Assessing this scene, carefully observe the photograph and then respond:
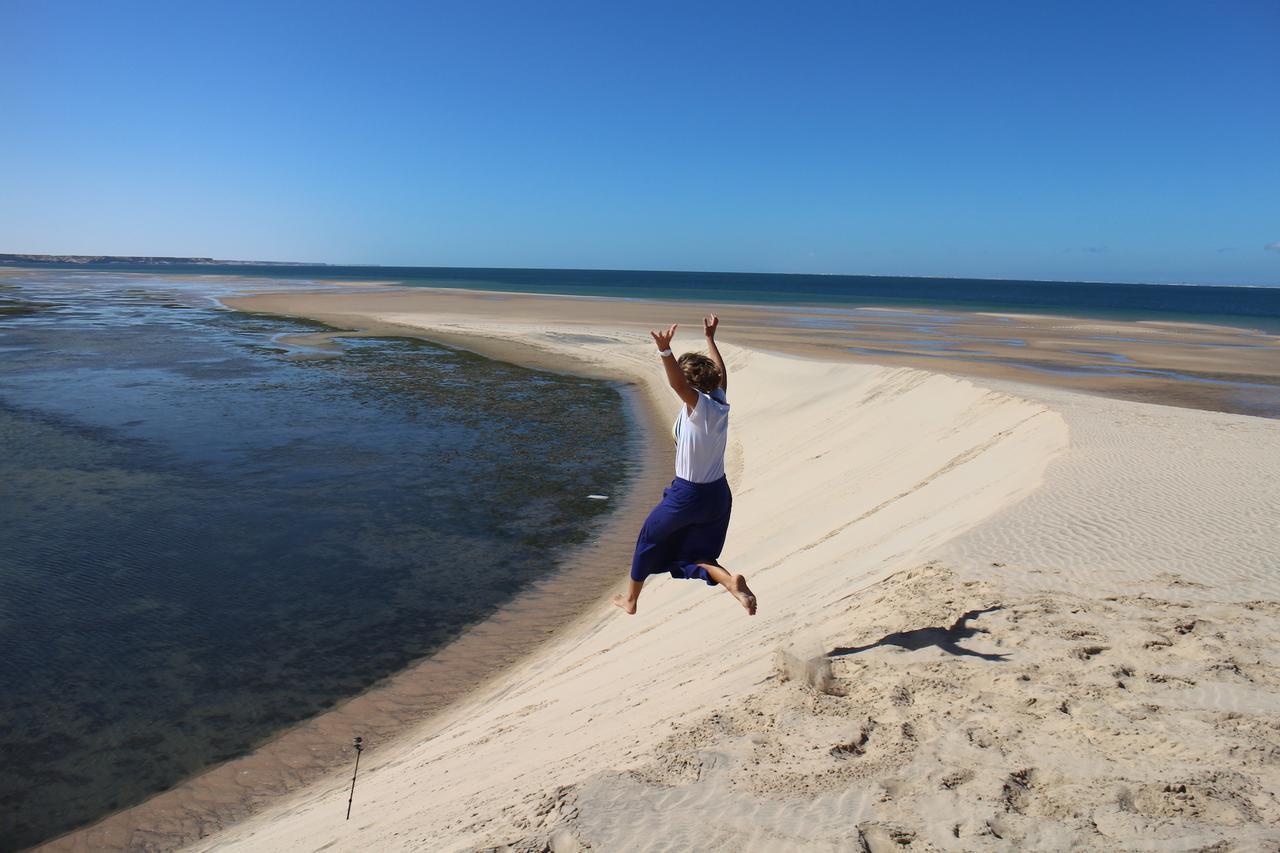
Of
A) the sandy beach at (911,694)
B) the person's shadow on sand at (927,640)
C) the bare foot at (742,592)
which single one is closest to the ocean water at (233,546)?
the sandy beach at (911,694)

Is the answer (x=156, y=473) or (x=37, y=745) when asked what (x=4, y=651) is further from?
(x=156, y=473)

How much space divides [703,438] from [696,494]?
1.18 ft

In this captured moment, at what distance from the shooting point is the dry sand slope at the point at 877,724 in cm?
290

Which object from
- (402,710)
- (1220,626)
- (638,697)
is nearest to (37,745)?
(402,710)

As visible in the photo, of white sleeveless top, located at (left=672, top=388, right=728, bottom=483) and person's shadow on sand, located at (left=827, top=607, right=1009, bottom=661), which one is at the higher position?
white sleeveless top, located at (left=672, top=388, right=728, bottom=483)

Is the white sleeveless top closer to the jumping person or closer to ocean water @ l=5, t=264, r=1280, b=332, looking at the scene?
Result: the jumping person

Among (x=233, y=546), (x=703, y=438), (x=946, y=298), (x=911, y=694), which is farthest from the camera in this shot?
(x=946, y=298)

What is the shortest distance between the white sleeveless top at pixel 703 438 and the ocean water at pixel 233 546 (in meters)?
3.96

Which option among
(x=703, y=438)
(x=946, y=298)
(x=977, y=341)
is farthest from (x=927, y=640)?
(x=946, y=298)

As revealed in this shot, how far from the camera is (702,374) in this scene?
4.04 metres

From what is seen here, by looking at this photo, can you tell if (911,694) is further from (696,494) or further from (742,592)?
(696,494)

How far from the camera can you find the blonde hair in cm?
404

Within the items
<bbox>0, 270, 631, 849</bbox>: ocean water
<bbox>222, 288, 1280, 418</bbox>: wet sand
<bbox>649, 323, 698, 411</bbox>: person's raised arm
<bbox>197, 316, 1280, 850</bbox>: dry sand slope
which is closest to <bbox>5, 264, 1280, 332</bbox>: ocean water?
<bbox>222, 288, 1280, 418</bbox>: wet sand

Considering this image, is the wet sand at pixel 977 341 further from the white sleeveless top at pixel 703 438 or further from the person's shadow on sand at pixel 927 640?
the white sleeveless top at pixel 703 438
